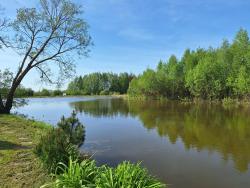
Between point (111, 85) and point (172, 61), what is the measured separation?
80107mm

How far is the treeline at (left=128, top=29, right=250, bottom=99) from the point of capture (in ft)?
203

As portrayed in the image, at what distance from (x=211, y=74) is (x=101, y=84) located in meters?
107

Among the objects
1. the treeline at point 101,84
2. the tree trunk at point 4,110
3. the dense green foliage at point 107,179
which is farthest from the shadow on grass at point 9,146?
the treeline at point 101,84

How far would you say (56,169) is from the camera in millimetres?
8586

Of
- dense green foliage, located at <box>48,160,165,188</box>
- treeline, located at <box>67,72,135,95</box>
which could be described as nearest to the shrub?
dense green foliage, located at <box>48,160,165,188</box>

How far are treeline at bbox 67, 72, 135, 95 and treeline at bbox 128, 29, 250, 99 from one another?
7072 cm

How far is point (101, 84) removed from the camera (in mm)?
171375

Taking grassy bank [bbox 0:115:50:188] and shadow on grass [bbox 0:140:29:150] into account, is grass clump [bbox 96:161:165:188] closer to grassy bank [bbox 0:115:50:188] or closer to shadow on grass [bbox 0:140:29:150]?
grassy bank [bbox 0:115:50:188]

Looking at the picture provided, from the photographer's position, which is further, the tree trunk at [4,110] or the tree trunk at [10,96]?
the tree trunk at [10,96]

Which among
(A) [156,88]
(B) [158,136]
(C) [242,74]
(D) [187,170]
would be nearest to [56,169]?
(D) [187,170]

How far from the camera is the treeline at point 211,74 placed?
61875mm

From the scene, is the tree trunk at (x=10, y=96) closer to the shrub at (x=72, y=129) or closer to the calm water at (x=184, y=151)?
the calm water at (x=184, y=151)

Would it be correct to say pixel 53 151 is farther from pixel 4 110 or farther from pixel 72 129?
pixel 4 110

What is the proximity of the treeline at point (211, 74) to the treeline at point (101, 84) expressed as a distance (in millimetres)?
70722
